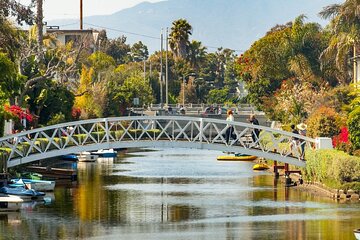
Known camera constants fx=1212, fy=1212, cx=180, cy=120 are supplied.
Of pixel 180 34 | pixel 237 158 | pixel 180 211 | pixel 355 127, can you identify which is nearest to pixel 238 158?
pixel 237 158

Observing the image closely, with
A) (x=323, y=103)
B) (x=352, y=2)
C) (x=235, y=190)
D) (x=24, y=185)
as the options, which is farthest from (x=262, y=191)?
(x=323, y=103)

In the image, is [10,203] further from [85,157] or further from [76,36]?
[76,36]

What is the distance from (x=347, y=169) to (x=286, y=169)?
504 inches

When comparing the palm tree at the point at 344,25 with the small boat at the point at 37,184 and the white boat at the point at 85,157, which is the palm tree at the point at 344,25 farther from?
the small boat at the point at 37,184

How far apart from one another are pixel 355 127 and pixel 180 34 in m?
124

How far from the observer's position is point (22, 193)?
53781 millimetres

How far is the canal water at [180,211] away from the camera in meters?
44.3

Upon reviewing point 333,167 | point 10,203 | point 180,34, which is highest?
point 180,34

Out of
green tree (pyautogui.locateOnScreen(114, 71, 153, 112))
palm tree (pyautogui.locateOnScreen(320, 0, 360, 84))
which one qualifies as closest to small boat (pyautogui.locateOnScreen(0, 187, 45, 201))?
palm tree (pyautogui.locateOnScreen(320, 0, 360, 84))

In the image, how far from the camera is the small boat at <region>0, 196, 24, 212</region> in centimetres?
5106

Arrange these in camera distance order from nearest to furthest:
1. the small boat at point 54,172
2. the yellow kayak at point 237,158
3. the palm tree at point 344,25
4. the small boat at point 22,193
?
the small boat at point 22,193
the small boat at point 54,172
the palm tree at point 344,25
the yellow kayak at point 237,158

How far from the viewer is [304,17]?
A: 400 ft

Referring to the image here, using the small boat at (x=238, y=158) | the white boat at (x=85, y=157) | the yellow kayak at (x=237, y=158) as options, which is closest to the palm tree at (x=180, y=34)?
the small boat at (x=238, y=158)

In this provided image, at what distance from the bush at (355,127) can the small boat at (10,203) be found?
690 inches
